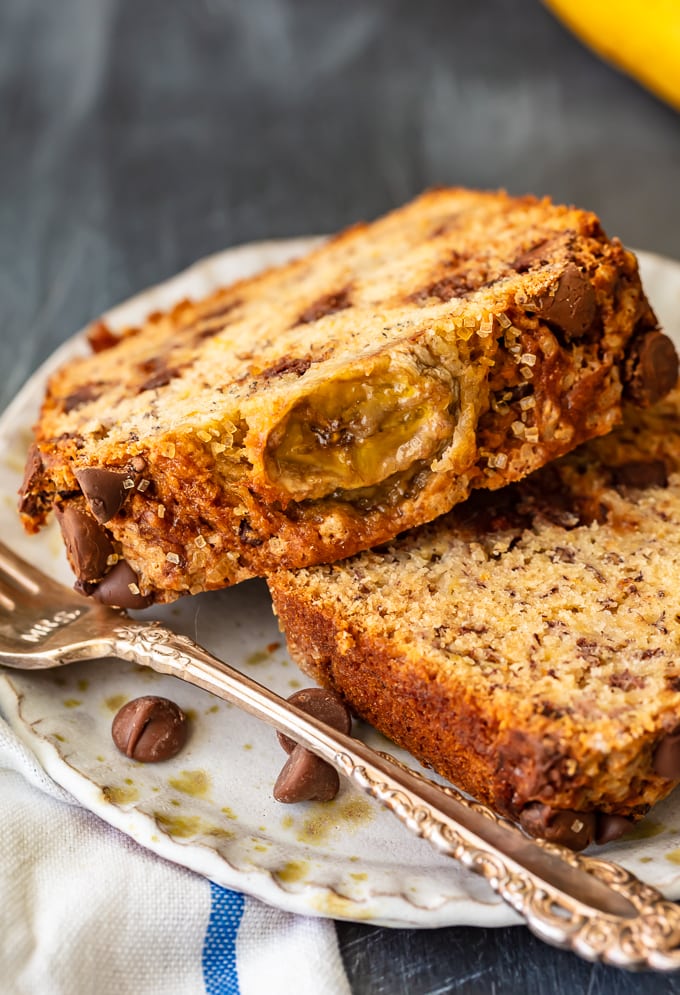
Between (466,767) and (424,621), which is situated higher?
(424,621)

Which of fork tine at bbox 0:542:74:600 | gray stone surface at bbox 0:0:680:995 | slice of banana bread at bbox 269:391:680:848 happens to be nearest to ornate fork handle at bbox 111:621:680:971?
slice of banana bread at bbox 269:391:680:848

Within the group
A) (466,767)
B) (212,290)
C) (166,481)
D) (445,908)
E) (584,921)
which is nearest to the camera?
(584,921)

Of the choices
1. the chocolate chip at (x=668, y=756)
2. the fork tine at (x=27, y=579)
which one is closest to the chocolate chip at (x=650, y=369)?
the chocolate chip at (x=668, y=756)

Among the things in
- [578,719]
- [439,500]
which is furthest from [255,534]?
[578,719]

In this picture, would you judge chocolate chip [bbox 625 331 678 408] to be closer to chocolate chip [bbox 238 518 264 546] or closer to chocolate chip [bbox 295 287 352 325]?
chocolate chip [bbox 295 287 352 325]

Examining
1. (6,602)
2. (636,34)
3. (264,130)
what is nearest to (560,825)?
(6,602)

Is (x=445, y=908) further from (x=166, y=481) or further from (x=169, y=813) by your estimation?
(x=166, y=481)
